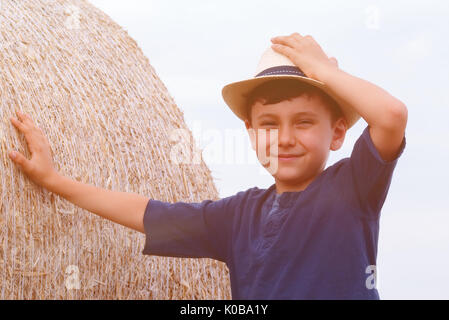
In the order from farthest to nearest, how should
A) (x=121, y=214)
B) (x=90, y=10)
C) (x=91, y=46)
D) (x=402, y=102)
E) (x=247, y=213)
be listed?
(x=90, y=10), (x=91, y=46), (x=121, y=214), (x=247, y=213), (x=402, y=102)

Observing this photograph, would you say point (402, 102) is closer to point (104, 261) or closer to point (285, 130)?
point (285, 130)

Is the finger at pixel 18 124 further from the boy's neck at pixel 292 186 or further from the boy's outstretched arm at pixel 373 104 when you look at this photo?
the boy's outstretched arm at pixel 373 104

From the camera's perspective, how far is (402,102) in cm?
191

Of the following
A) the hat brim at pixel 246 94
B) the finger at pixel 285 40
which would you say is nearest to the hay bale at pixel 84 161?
the hat brim at pixel 246 94

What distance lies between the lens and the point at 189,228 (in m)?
2.39

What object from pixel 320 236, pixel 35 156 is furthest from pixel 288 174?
pixel 35 156

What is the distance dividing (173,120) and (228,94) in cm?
122

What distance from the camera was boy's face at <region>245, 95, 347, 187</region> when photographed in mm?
2102

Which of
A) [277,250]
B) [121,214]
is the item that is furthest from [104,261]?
[277,250]

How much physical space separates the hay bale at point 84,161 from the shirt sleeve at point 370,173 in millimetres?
1326

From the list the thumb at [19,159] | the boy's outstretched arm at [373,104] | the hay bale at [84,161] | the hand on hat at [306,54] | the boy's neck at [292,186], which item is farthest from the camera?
the hay bale at [84,161]

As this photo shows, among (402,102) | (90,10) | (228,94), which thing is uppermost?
(90,10)

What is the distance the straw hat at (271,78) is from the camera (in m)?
2.13

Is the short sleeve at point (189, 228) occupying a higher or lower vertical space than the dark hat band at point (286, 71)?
lower
